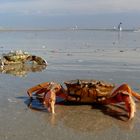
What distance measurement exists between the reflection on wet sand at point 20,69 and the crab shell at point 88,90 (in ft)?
13.5

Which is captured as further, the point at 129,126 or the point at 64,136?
the point at 129,126

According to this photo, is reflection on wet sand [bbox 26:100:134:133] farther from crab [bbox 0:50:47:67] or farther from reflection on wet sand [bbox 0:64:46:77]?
crab [bbox 0:50:47:67]

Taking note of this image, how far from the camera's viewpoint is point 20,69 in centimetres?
1237

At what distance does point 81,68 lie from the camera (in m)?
11.9

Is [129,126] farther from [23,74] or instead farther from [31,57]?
[31,57]

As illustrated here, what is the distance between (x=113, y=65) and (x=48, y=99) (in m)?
6.06

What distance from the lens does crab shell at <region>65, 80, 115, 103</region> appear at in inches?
256

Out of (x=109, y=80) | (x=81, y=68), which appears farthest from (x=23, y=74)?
(x=109, y=80)

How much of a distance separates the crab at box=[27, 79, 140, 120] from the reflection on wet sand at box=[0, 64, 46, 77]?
3.99m

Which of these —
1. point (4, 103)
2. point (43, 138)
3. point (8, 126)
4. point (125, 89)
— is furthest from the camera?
point (4, 103)

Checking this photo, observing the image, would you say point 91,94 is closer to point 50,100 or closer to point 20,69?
point 50,100

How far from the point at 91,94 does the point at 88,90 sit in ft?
0.42

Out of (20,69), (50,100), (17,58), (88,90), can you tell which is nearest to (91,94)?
(88,90)

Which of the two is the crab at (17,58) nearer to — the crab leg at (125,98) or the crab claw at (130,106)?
the crab leg at (125,98)
